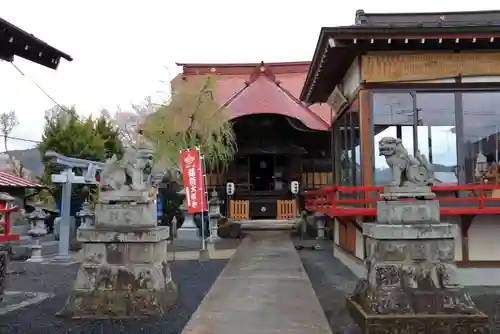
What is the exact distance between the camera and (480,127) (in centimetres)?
1018

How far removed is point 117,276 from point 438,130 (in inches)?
274

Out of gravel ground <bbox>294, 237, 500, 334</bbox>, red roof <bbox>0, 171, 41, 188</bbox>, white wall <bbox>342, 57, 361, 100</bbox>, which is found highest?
white wall <bbox>342, 57, 361, 100</bbox>

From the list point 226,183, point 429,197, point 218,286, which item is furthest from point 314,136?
point 429,197

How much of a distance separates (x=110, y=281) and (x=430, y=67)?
7.46 m

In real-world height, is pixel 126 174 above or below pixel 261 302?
above

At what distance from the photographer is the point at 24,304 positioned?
8.47 meters

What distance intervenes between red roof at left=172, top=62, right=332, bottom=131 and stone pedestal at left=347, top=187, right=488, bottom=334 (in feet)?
50.4

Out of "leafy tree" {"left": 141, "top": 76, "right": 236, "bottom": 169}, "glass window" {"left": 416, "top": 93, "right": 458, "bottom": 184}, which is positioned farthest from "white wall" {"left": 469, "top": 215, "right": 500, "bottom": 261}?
"leafy tree" {"left": 141, "top": 76, "right": 236, "bottom": 169}

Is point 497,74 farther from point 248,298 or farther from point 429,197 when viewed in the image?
A: point 248,298

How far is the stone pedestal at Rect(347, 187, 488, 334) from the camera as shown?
245 inches

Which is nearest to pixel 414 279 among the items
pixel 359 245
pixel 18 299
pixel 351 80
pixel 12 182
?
pixel 359 245

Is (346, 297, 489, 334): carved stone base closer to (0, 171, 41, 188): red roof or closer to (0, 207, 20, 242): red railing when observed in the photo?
(0, 207, 20, 242): red railing

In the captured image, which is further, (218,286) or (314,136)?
(314,136)

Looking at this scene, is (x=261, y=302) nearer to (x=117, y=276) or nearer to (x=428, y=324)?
(x=117, y=276)
